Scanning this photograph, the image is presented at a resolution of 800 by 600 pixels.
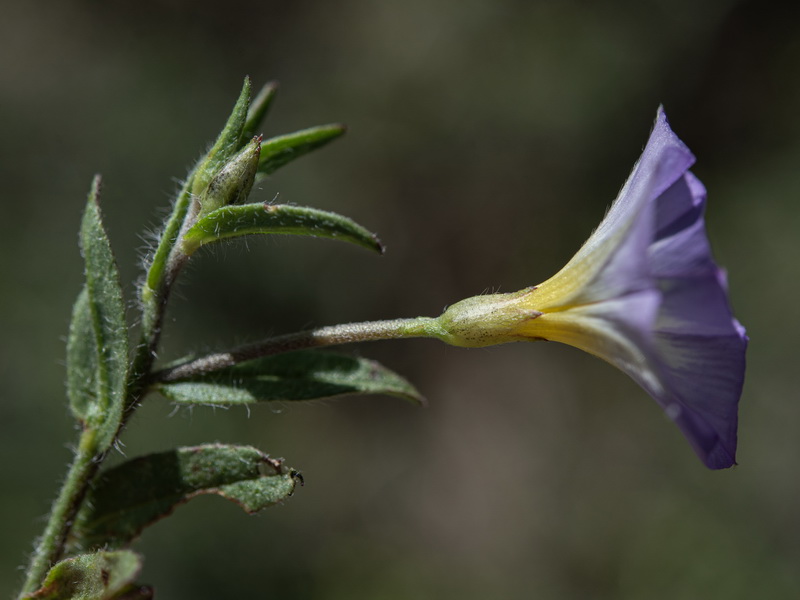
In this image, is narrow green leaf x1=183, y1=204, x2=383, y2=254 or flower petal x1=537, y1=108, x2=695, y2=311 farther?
narrow green leaf x1=183, y1=204, x2=383, y2=254

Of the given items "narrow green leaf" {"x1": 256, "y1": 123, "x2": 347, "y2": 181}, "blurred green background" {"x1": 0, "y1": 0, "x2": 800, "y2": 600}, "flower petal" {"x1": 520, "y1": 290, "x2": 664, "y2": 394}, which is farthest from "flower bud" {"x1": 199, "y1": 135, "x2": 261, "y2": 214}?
"blurred green background" {"x1": 0, "y1": 0, "x2": 800, "y2": 600}

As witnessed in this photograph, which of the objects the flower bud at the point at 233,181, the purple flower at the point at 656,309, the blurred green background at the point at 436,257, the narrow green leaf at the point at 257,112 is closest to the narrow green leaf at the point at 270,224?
the flower bud at the point at 233,181

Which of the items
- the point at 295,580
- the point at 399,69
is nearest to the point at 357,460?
the point at 295,580

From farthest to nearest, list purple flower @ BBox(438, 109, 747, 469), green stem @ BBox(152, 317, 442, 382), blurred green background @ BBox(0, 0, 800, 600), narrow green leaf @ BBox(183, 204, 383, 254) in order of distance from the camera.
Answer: blurred green background @ BBox(0, 0, 800, 600)
green stem @ BBox(152, 317, 442, 382)
narrow green leaf @ BBox(183, 204, 383, 254)
purple flower @ BBox(438, 109, 747, 469)

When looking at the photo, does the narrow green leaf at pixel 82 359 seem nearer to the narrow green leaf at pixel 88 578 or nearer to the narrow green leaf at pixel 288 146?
the narrow green leaf at pixel 88 578

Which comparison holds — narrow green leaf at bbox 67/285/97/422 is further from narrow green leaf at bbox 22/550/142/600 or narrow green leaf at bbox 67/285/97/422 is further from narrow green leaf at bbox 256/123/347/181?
narrow green leaf at bbox 256/123/347/181

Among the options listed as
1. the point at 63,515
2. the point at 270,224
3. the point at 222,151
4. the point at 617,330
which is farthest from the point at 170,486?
the point at 617,330

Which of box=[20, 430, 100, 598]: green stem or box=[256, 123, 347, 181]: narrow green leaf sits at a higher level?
box=[256, 123, 347, 181]: narrow green leaf
